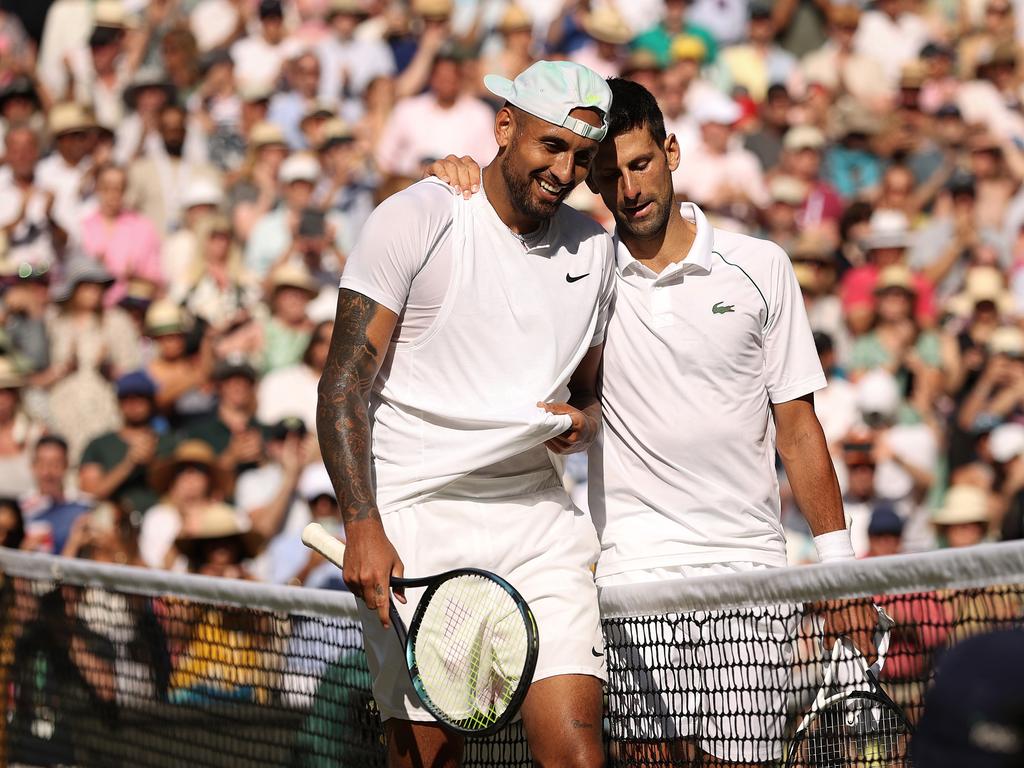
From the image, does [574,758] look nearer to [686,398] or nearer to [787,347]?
[686,398]

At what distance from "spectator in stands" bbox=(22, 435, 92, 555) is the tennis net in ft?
6.84

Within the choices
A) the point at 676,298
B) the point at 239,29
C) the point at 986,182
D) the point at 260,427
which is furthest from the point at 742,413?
the point at 239,29

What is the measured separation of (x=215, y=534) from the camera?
9148 millimetres

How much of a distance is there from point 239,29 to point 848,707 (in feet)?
38.9

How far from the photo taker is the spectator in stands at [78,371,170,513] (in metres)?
10.2

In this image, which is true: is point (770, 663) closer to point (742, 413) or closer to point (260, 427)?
point (742, 413)

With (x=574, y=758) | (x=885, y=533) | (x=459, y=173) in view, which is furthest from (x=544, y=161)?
(x=885, y=533)

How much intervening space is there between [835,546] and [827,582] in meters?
0.70

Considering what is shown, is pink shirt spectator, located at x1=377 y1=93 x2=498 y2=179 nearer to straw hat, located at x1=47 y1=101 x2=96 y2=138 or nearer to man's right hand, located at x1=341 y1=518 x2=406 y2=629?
straw hat, located at x1=47 y1=101 x2=96 y2=138

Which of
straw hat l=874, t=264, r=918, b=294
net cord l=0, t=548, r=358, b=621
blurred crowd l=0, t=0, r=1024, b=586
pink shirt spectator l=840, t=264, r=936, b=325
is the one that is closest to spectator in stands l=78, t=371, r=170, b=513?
blurred crowd l=0, t=0, r=1024, b=586

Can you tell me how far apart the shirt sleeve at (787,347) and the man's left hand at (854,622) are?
2.78ft

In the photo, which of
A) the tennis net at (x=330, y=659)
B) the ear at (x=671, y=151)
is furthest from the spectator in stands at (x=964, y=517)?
the ear at (x=671, y=151)

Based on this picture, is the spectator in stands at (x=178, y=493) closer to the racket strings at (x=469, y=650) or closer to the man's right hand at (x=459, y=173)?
the man's right hand at (x=459, y=173)

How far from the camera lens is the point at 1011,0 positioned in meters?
14.0
